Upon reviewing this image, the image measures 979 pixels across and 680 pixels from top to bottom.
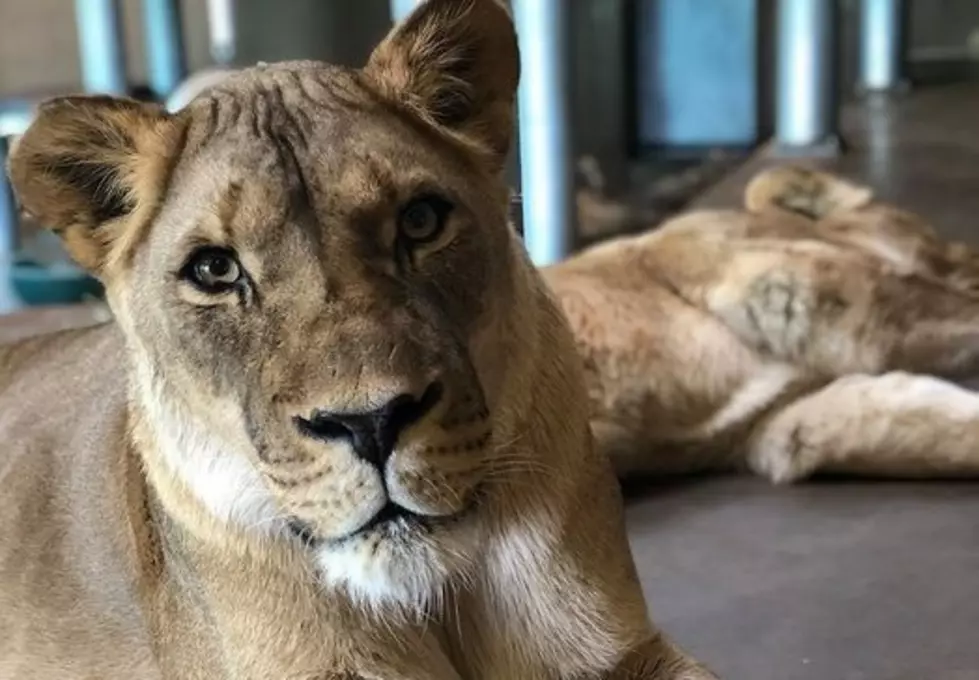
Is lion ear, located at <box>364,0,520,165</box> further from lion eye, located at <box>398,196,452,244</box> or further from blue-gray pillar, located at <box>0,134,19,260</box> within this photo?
blue-gray pillar, located at <box>0,134,19,260</box>

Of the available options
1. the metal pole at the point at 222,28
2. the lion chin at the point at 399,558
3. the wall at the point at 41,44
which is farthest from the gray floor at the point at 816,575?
the metal pole at the point at 222,28

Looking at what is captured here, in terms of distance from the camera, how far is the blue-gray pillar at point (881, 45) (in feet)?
19.2

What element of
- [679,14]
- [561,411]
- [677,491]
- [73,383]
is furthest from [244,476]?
[679,14]

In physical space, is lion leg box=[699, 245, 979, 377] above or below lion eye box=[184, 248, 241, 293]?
below

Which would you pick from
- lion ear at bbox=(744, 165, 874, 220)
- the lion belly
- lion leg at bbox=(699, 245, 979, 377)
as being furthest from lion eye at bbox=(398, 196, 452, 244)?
lion ear at bbox=(744, 165, 874, 220)

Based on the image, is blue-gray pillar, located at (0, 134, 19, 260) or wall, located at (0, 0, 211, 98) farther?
wall, located at (0, 0, 211, 98)

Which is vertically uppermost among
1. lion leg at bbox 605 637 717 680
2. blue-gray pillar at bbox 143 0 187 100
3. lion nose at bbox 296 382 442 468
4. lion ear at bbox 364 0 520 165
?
lion ear at bbox 364 0 520 165

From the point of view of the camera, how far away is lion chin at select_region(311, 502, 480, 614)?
1296 mm

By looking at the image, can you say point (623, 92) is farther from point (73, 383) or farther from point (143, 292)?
point (143, 292)

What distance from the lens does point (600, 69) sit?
5.81 meters

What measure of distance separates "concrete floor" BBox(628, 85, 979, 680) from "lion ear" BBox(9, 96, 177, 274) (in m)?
0.84

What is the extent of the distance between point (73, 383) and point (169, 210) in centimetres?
70

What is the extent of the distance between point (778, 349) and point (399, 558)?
1.43 m

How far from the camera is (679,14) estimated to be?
5684 mm
